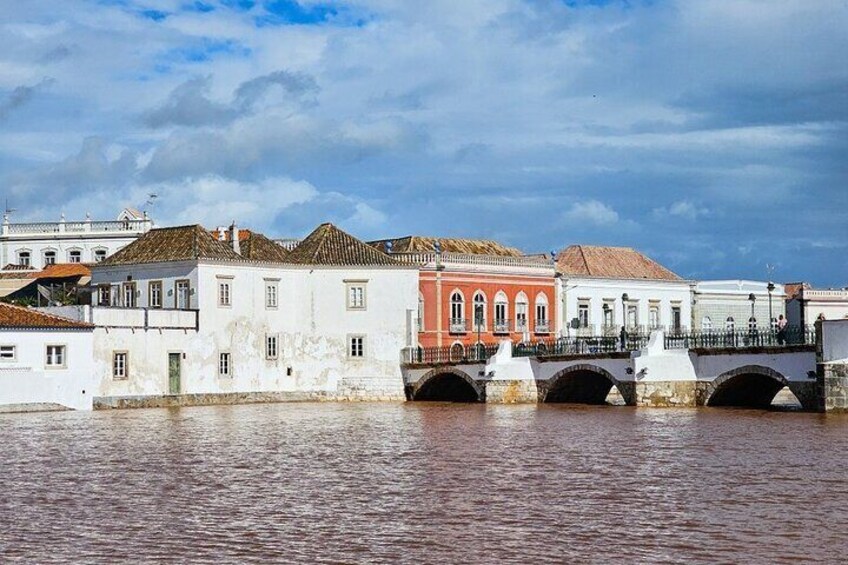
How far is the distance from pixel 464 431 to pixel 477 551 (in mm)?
20965

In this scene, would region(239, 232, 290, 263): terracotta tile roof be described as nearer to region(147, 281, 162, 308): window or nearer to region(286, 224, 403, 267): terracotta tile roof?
region(286, 224, 403, 267): terracotta tile roof

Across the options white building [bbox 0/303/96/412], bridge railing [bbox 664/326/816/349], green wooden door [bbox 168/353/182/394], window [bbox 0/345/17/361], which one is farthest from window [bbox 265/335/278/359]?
bridge railing [bbox 664/326/816/349]

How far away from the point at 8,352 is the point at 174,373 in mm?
8149

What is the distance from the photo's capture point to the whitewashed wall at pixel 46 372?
159 ft

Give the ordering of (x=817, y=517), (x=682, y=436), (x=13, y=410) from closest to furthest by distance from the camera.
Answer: (x=817, y=517) → (x=682, y=436) → (x=13, y=410)

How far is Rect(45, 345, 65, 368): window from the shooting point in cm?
5009

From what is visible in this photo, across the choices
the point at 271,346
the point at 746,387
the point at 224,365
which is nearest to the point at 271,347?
the point at 271,346

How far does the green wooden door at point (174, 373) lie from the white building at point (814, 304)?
1720 inches

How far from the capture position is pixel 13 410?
158ft

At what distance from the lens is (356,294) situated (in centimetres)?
6103

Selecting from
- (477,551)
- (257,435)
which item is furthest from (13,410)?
(477,551)

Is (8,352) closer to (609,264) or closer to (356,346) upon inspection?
(356,346)

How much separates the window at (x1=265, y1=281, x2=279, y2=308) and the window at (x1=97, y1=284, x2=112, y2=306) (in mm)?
6773

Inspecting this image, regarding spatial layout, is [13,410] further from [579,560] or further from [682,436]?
[579,560]
